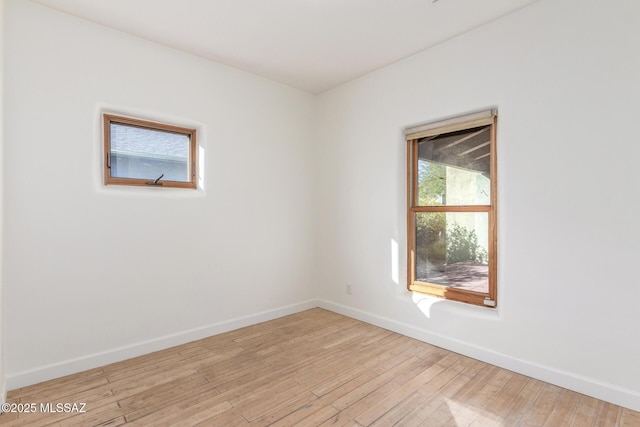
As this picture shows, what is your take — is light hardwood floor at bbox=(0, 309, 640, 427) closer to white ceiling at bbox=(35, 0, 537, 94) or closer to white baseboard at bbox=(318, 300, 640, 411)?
white baseboard at bbox=(318, 300, 640, 411)

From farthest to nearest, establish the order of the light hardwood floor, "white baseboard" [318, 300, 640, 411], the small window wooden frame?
the small window wooden frame, "white baseboard" [318, 300, 640, 411], the light hardwood floor

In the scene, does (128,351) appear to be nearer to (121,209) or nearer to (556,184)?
(121,209)

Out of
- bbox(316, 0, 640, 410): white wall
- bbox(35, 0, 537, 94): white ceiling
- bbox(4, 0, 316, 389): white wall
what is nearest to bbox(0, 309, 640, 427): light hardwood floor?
bbox(316, 0, 640, 410): white wall

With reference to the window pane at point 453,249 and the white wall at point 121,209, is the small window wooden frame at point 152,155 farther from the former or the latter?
the window pane at point 453,249

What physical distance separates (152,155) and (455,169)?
2.96 m

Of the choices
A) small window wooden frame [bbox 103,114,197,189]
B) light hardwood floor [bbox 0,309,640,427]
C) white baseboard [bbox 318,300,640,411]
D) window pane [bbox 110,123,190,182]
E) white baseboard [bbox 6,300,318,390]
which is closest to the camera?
light hardwood floor [bbox 0,309,640,427]

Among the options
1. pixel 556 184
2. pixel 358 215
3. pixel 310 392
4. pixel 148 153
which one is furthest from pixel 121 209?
pixel 556 184

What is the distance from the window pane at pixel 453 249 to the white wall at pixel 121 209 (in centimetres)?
169

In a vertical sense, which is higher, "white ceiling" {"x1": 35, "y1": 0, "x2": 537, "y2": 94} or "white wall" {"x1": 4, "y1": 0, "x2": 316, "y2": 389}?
"white ceiling" {"x1": 35, "y1": 0, "x2": 537, "y2": 94}

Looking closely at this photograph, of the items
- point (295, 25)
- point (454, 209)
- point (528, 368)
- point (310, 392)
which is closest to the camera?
point (310, 392)

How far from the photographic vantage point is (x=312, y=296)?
4410mm

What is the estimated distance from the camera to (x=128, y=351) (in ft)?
9.45

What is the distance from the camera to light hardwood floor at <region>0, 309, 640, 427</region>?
6.66 feet

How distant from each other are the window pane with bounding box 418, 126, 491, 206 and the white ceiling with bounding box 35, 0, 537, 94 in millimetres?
944
